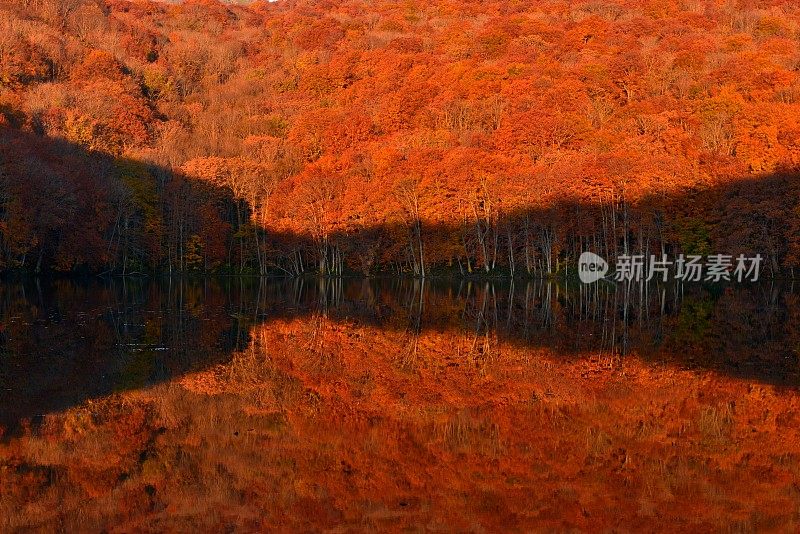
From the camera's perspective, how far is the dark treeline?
58.1m

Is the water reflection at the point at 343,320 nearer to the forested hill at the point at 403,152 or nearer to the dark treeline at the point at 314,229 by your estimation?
the dark treeline at the point at 314,229

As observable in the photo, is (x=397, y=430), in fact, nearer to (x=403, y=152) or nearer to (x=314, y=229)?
(x=314, y=229)

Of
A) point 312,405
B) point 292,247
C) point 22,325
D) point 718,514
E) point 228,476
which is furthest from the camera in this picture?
point 292,247

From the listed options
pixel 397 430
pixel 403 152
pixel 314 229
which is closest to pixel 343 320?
pixel 397 430

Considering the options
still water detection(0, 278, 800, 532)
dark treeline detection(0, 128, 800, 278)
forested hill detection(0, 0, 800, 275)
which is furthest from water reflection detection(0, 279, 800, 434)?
forested hill detection(0, 0, 800, 275)

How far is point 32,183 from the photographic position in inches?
2156

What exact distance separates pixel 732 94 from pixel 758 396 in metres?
68.5

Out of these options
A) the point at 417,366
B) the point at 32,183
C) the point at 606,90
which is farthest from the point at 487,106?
the point at 417,366

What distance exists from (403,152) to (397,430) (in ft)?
211

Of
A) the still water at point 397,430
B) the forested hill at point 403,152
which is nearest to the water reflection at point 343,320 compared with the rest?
the still water at point 397,430

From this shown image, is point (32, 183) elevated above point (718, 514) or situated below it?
above

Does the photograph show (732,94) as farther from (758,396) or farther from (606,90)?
(758,396)

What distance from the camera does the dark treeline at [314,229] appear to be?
58.1 meters

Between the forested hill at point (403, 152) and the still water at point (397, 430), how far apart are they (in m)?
41.7
